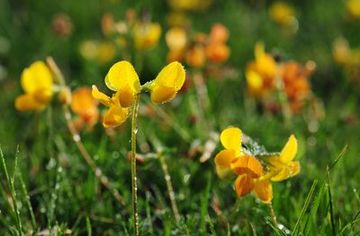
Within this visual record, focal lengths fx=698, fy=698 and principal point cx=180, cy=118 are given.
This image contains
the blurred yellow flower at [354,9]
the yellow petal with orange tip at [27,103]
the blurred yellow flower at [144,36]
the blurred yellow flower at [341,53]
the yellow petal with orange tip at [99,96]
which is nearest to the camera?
the yellow petal with orange tip at [99,96]

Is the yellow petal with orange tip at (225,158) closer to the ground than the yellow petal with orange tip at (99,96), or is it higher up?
closer to the ground

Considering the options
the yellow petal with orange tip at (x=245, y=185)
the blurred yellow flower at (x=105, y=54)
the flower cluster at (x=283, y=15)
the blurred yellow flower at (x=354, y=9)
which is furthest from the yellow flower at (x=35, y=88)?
the blurred yellow flower at (x=354, y=9)

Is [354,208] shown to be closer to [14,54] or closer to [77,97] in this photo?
[77,97]

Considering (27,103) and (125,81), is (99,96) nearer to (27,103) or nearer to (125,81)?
(125,81)

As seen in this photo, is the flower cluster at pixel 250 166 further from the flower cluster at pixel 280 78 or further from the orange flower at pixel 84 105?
the flower cluster at pixel 280 78

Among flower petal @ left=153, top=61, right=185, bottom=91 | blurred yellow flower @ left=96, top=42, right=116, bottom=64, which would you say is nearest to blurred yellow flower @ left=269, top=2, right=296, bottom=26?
blurred yellow flower @ left=96, top=42, right=116, bottom=64

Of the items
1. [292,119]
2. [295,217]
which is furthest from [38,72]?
[292,119]

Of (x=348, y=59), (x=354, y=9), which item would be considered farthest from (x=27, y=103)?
(x=354, y=9)
